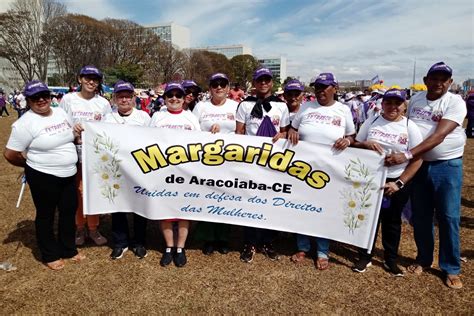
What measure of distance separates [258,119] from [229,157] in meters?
0.61

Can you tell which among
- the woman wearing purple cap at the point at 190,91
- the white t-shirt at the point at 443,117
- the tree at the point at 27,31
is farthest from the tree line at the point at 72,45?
the white t-shirt at the point at 443,117

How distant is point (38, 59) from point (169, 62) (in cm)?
2286

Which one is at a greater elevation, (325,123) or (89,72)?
(89,72)

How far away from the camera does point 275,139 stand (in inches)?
153

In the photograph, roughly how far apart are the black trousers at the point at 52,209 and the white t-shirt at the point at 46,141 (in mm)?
112

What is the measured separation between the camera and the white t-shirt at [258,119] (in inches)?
161

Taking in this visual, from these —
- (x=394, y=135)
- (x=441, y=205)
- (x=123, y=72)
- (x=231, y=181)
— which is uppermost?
(x=123, y=72)

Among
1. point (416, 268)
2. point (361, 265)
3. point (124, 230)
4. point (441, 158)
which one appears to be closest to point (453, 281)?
point (416, 268)

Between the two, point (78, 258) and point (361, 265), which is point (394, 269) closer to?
point (361, 265)

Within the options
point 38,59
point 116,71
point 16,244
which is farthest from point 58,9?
point 16,244

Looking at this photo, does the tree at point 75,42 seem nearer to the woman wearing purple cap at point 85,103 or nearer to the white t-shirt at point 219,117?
the woman wearing purple cap at point 85,103

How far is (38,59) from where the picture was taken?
140 ft

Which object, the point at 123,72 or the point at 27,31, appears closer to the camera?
the point at 27,31

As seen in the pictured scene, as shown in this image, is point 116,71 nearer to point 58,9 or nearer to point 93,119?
point 58,9
